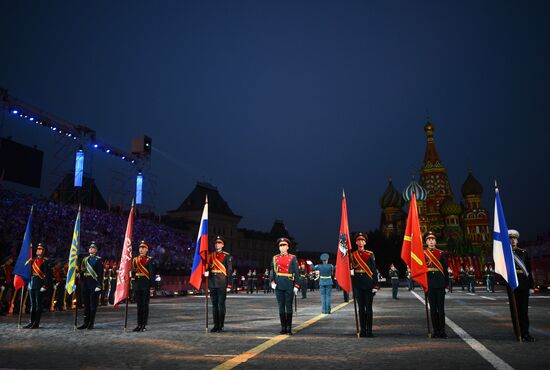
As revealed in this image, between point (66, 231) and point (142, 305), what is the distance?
27.7 metres

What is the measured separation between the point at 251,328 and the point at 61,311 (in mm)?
11223

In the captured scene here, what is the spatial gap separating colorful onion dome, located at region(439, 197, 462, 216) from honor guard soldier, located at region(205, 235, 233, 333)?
112347mm

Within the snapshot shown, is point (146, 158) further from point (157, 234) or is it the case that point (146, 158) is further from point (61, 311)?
point (61, 311)

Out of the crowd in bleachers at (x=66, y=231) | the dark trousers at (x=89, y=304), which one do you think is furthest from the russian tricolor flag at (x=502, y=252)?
the crowd in bleachers at (x=66, y=231)

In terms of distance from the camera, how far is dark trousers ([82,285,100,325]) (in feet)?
39.4

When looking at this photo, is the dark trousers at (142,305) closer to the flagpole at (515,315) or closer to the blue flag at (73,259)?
the blue flag at (73,259)

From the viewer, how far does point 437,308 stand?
9992 millimetres

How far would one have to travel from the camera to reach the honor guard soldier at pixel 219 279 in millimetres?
11203

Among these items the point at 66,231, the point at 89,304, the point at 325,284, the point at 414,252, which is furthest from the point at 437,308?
the point at 66,231

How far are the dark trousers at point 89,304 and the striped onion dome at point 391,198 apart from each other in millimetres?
116238

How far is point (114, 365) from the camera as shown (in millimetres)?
6801

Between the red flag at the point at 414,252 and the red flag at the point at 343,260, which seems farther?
the red flag at the point at 343,260

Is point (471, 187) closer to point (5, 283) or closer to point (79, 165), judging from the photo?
point (79, 165)

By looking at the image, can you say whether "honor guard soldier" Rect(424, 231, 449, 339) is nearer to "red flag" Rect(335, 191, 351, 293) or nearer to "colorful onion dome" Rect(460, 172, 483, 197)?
"red flag" Rect(335, 191, 351, 293)
